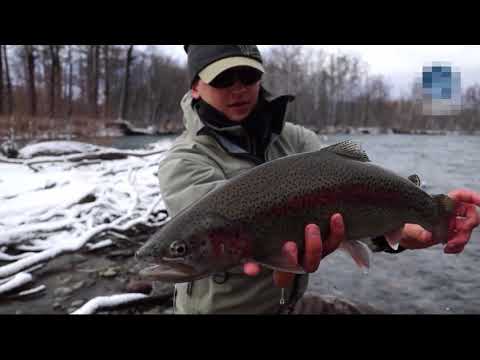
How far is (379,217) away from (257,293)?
734 millimetres

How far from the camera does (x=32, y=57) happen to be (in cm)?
2416

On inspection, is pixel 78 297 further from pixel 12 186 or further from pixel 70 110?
pixel 70 110

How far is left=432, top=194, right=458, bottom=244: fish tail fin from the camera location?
71.6 inches

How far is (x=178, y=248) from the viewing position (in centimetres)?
141

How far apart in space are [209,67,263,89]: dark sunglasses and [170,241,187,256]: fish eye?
95 cm

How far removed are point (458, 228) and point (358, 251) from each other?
1.86 ft

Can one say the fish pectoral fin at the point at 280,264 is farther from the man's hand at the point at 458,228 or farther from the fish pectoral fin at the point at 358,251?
the man's hand at the point at 458,228

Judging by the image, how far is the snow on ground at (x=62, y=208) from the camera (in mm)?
5539

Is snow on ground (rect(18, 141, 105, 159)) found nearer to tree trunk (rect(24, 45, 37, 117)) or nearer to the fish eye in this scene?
tree trunk (rect(24, 45, 37, 117))

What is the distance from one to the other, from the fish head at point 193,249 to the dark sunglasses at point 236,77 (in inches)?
33.1

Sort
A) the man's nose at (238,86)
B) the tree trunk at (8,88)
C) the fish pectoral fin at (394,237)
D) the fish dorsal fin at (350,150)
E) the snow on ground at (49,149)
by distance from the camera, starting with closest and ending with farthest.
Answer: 1. the fish dorsal fin at (350,150)
2. the fish pectoral fin at (394,237)
3. the man's nose at (238,86)
4. the snow on ground at (49,149)
5. the tree trunk at (8,88)

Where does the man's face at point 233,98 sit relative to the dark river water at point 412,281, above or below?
above

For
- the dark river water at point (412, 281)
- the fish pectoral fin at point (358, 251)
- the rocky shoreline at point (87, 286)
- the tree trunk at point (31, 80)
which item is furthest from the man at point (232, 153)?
the tree trunk at point (31, 80)
